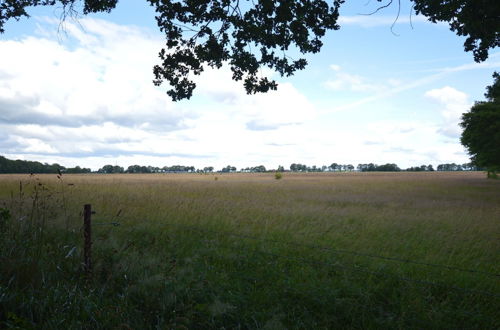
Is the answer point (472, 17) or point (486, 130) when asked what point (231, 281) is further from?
point (486, 130)

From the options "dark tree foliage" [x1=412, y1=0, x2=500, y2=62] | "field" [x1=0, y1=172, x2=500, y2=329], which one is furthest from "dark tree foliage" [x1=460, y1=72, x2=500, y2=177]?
"field" [x1=0, y1=172, x2=500, y2=329]

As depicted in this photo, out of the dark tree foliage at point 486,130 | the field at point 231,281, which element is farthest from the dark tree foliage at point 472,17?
the dark tree foliage at point 486,130

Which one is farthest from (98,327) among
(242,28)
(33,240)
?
(242,28)

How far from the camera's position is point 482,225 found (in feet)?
39.6

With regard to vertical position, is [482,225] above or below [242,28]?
below

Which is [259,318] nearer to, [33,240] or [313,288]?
[313,288]

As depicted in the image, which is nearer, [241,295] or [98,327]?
[98,327]

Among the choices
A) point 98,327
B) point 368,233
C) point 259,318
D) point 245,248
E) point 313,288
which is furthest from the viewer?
point 368,233

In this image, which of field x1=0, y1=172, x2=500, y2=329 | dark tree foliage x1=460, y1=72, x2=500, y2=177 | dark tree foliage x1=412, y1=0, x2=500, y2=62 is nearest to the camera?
field x1=0, y1=172, x2=500, y2=329

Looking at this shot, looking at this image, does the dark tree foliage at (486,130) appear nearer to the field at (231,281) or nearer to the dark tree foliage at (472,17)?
the dark tree foliage at (472,17)

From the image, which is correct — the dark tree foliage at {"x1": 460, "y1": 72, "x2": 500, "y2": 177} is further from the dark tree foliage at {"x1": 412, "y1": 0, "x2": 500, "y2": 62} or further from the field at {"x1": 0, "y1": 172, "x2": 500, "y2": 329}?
the field at {"x1": 0, "y1": 172, "x2": 500, "y2": 329}

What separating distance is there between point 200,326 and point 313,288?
2230 mm

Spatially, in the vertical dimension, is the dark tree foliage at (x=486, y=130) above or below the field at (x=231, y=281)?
above

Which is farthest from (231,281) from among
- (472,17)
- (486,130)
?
(486,130)
